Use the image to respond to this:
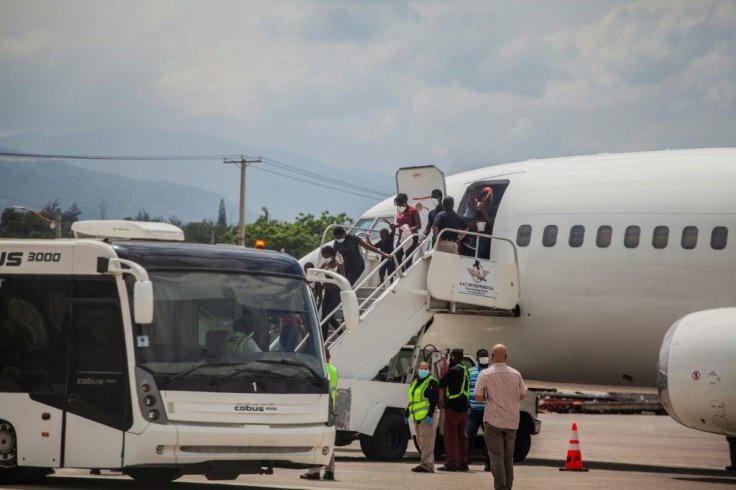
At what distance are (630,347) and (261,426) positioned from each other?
37.9ft

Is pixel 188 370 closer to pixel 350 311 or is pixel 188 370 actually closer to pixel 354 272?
pixel 350 311

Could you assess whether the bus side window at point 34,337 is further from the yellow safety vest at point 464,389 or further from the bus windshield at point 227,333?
the yellow safety vest at point 464,389

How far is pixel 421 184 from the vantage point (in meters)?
27.0

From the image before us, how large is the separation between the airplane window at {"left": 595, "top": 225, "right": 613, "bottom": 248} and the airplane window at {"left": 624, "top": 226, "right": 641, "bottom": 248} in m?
0.33

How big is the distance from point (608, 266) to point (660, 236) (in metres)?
1.15

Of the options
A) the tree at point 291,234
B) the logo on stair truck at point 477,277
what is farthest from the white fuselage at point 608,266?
the tree at point 291,234

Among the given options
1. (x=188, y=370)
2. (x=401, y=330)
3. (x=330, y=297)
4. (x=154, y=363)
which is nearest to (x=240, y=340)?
(x=188, y=370)

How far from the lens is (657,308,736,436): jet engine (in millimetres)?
20234

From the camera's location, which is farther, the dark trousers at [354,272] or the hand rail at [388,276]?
the dark trousers at [354,272]

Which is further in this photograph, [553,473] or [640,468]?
[640,468]

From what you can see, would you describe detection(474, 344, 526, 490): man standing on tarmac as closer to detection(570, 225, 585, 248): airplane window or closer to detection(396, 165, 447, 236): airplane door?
detection(570, 225, 585, 248): airplane window

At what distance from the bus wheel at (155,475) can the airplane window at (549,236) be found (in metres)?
10.9

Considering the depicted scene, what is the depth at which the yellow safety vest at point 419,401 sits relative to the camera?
2123cm

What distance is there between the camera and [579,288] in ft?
80.7
